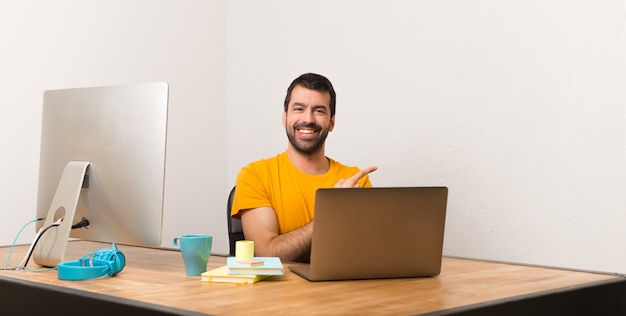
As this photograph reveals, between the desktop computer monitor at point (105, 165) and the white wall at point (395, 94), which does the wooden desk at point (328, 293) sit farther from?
the white wall at point (395, 94)

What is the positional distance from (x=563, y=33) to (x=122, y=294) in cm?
191

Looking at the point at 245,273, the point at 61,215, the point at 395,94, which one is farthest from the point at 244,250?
the point at 395,94

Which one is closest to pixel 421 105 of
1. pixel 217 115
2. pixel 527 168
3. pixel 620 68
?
Answer: pixel 527 168

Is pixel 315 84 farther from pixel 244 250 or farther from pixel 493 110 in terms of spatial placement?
pixel 244 250

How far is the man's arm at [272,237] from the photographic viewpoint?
2131 millimetres

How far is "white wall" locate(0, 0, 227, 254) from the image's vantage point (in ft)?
10.5

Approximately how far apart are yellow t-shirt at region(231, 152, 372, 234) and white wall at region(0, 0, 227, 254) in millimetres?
1350

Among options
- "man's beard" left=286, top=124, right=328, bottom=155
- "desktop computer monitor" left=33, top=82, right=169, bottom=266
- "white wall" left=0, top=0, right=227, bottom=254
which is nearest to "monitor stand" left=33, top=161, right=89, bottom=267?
"desktop computer monitor" left=33, top=82, right=169, bottom=266

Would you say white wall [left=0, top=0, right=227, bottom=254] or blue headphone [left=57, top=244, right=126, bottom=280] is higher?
white wall [left=0, top=0, right=227, bottom=254]

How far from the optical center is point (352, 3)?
135 inches

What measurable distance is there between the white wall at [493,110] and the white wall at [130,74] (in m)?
0.62

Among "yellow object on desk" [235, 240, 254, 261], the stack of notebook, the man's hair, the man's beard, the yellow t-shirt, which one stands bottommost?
the stack of notebook

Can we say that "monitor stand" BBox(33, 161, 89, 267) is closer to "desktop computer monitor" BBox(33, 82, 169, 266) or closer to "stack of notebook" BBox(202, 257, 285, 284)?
"desktop computer monitor" BBox(33, 82, 169, 266)

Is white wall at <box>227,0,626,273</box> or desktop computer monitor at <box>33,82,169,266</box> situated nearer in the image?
desktop computer monitor at <box>33,82,169,266</box>
